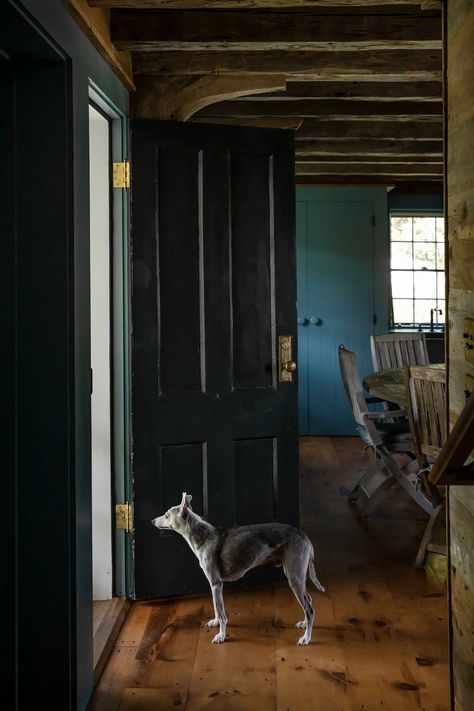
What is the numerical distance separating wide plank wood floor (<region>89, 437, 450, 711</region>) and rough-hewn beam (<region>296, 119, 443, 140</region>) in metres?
2.89

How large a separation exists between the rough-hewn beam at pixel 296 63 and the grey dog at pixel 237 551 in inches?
76.3

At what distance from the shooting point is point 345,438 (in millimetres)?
7000

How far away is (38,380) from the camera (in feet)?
7.45

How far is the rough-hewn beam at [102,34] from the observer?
2.40m

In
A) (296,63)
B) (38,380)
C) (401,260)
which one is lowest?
(38,380)

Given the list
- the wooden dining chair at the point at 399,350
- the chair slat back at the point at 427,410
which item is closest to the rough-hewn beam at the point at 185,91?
the chair slat back at the point at 427,410

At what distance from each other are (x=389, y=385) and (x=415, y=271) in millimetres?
3237

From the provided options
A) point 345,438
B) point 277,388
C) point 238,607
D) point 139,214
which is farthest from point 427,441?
point 345,438

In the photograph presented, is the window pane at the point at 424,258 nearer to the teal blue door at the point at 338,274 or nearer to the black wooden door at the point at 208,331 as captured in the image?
the teal blue door at the point at 338,274

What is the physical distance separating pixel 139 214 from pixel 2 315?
1.09 m

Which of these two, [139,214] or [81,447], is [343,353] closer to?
[139,214]

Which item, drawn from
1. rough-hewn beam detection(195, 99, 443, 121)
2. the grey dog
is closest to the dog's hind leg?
the grey dog

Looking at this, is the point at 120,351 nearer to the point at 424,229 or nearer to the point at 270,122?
the point at 270,122

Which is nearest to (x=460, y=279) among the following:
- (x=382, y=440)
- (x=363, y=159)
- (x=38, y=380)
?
(x=38, y=380)
